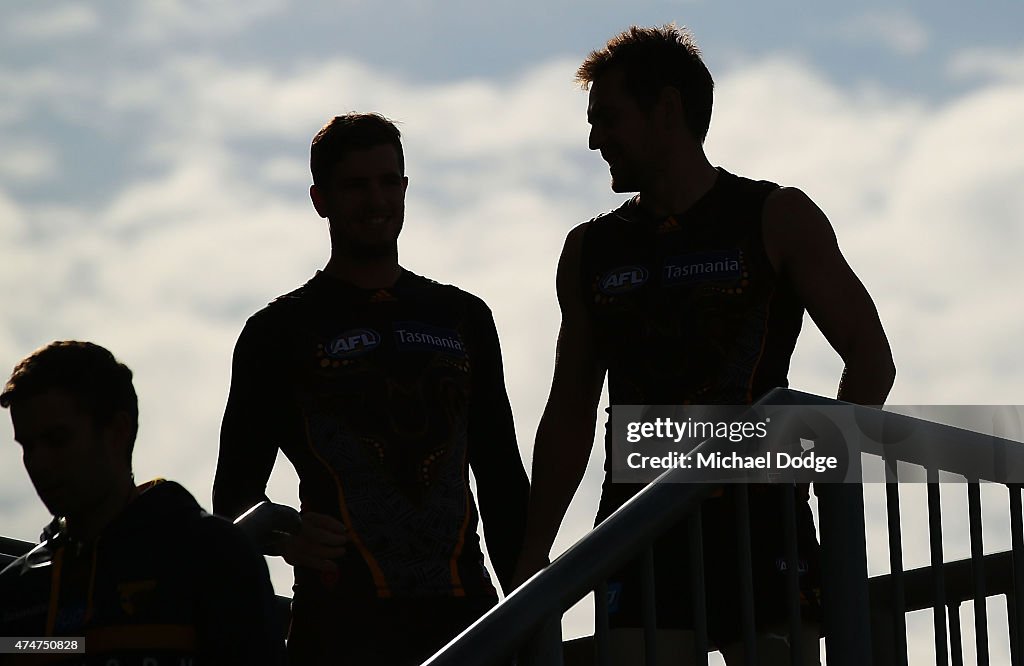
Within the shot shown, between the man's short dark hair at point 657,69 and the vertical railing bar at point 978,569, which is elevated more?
the man's short dark hair at point 657,69

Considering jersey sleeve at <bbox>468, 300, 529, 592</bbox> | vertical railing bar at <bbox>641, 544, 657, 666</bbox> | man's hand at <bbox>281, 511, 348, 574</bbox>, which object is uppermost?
jersey sleeve at <bbox>468, 300, 529, 592</bbox>

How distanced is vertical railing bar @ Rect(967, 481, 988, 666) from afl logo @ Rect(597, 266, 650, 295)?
117 cm

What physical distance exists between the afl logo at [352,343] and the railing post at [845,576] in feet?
5.93

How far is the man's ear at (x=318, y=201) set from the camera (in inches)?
191

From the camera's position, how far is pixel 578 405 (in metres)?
4.41

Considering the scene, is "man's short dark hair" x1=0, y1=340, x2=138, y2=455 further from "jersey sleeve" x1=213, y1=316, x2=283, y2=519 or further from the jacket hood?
"jersey sleeve" x1=213, y1=316, x2=283, y2=519

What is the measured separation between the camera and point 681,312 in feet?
13.5

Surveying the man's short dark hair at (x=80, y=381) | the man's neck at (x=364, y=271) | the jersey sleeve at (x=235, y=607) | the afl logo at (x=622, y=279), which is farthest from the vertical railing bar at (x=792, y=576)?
the man's neck at (x=364, y=271)

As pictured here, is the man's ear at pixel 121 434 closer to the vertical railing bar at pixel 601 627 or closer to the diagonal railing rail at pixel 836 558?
the diagonal railing rail at pixel 836 558

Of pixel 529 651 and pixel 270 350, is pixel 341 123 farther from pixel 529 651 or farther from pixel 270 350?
pixel 529 651

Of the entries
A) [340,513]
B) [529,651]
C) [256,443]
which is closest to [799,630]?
[529,651]

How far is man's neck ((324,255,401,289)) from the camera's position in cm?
477

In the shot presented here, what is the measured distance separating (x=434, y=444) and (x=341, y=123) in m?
1.06

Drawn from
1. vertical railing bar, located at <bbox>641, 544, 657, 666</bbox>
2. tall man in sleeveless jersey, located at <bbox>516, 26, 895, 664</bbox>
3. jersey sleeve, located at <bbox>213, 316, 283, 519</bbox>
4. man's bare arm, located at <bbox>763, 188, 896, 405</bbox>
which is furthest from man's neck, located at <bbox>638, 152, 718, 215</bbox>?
→ vertical railing bar, located at <bbox>641, 544, 657, 666</bbox>
